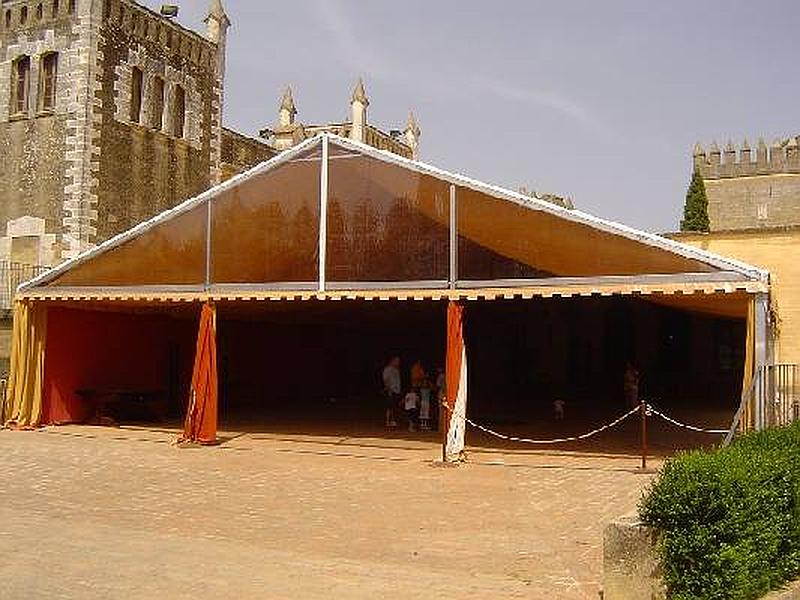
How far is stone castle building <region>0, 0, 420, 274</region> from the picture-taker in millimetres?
23859

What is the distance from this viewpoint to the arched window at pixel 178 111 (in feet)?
88.8

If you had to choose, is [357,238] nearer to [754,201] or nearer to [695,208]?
[695,208]

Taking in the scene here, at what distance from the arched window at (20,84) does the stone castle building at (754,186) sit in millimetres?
29249

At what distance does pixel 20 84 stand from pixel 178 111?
4489 millimetres

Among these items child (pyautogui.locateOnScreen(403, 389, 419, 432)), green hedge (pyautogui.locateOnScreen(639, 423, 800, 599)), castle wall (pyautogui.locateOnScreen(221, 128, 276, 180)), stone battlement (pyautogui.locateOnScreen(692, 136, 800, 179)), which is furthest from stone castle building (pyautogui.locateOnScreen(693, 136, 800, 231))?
green hedge (pyautogui.locateOnScreen(639, 423, 800, 599))

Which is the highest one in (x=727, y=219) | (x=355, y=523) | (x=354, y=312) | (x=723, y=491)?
(x=727, y=219)

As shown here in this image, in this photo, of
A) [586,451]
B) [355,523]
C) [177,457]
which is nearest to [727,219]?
[586,451]

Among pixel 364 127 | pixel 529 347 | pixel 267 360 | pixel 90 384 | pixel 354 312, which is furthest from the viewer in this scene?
pixel 364 127

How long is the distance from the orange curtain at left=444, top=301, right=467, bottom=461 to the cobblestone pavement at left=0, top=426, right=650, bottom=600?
35 centimetres

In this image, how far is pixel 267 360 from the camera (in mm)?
23078

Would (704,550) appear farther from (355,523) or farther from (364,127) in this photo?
(364,127)

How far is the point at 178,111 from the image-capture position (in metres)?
27.3

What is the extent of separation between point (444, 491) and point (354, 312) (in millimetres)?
11412

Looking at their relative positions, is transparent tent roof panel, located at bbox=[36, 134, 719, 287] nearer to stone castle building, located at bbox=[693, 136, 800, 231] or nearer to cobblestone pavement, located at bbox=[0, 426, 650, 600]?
cobblestone pavement, located at bbox=[0, 426, 650, 600]
